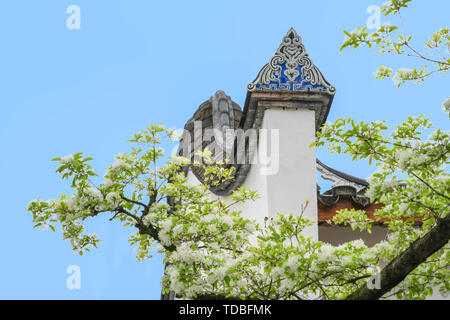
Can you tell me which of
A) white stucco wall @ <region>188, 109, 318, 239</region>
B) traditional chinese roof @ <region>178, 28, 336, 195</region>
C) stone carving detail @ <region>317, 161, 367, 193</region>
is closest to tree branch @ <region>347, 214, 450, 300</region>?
white stucco wall @ <region>188, 109, 318, 239</region>

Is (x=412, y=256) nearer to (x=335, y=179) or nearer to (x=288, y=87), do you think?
(x=288, y=87)

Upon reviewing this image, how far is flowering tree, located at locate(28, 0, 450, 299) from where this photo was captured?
4664 millimetres

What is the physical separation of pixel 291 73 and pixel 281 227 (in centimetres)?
230

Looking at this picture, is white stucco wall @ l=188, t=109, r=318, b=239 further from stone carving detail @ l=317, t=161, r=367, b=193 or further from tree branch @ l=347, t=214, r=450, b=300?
tree branch @ l=347, t=214, r=450, b=300

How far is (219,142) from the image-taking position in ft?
28.3

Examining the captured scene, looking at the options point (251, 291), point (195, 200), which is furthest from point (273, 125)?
point (251, 291)

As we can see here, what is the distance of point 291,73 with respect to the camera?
677cm

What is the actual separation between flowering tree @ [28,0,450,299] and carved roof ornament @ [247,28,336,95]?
1.58 m

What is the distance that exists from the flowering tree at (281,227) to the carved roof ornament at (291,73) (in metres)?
1.58

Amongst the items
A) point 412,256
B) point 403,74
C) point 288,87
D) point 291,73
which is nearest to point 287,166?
point 288,87

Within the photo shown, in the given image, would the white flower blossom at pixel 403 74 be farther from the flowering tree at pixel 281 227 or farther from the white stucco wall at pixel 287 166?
the white stucco wall at pixel 287 166
